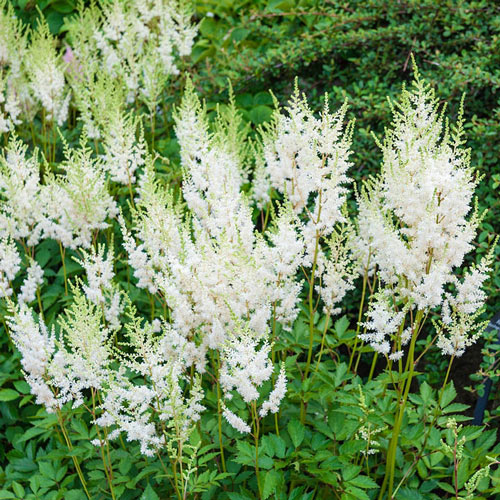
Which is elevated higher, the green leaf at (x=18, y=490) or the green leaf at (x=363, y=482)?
the green leaf at (x=363, y=482)

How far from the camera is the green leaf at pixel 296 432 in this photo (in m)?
2.61

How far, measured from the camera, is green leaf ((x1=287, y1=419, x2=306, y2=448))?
2.61 metres

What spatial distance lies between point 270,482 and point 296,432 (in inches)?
11.5

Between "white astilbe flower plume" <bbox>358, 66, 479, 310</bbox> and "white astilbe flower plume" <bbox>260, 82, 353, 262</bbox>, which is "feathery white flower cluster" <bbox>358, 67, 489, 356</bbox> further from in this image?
"white astilbe flower plume" <bbox>260, 82, 353, 262</bbox>

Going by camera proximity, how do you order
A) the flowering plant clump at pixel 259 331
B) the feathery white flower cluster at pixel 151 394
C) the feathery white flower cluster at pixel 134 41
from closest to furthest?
the feathery white flower cluster at pixel 151 394
the flowering plant clump at pixel 259 331
the feathery white flower cluster at pixel 134 41

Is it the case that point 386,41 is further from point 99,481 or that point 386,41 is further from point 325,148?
point 99,481

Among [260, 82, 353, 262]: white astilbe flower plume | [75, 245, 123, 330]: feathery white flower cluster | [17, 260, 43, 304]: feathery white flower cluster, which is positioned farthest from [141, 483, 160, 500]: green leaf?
[17, 260, 43, 304]: feathery white flower cluster

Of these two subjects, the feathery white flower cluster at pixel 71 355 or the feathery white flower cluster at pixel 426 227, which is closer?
the feathery white flower cluster at pixel 426 227

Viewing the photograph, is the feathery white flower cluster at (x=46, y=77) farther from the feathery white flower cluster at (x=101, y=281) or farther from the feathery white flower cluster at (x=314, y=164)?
the feathery white flower cluster at (x=314, y=164)

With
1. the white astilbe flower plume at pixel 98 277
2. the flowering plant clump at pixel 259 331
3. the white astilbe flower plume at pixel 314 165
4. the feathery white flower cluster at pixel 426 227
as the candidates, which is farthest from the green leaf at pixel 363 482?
the white astilbe flower plume at pixel 98 277

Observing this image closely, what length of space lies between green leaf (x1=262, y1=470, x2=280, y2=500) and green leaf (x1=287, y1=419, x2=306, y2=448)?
0.62 ft

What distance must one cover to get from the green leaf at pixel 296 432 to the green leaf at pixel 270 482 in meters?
0.19

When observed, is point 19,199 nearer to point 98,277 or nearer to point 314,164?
point 98,277

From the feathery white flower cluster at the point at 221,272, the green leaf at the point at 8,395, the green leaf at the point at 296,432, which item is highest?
the feathery white flower cluster at the point at 221,272
